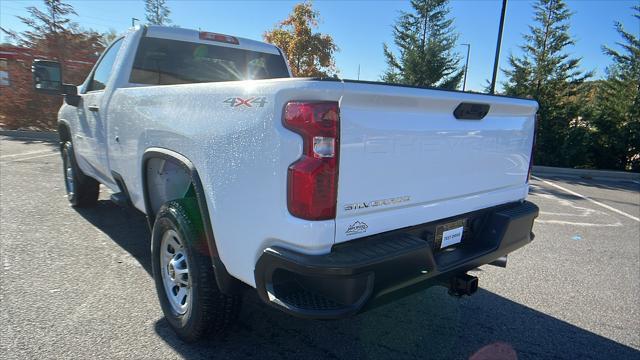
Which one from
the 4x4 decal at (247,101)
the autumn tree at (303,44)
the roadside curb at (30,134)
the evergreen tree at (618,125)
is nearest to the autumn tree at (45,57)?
the roadside curb at (30,134)

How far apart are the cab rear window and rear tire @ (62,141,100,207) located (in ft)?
6.49

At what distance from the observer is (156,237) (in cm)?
279

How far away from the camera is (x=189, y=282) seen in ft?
8.34

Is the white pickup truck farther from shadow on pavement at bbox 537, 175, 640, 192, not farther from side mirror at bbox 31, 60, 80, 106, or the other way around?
shadow on pavement at bbox 537, 175, 640, 192

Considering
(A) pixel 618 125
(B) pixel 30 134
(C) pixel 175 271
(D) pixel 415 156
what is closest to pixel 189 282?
(C) pixel 175 271

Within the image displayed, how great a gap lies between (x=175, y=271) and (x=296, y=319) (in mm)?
939

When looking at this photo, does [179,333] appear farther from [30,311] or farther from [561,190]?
[561,190]

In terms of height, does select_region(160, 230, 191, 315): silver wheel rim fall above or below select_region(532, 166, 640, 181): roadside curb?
above

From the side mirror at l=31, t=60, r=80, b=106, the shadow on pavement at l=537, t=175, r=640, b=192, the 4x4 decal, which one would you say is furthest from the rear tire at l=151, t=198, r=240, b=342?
the shadow on pavement at l=537, t=175, r=640, b=192

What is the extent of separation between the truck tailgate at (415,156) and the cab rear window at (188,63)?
99.7 inches

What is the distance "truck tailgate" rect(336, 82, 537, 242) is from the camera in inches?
74.0

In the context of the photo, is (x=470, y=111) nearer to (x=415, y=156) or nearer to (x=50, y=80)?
(x=415, y=156)

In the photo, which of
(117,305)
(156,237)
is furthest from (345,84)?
(117,305)

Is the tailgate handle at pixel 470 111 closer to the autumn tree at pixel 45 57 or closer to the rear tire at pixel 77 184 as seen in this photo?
the rear tire at pixel 77 184
